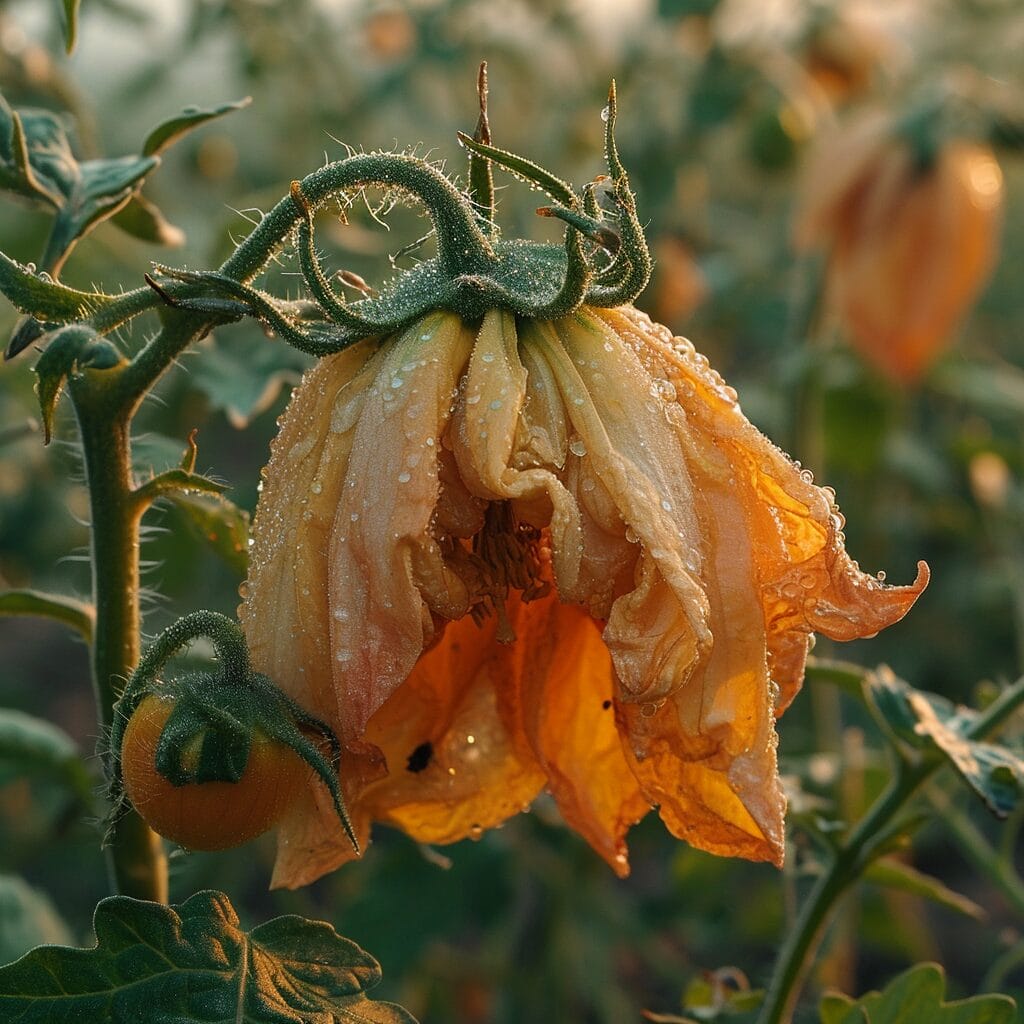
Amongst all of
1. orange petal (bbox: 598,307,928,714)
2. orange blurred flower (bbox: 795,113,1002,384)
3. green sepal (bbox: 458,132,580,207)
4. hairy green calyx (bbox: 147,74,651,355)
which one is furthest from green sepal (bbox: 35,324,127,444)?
orange blurred flower (bbox: 795,113,1002,384)

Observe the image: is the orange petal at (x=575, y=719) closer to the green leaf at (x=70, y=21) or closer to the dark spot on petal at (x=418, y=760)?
the dark spot on petal at (x=418, y=760)

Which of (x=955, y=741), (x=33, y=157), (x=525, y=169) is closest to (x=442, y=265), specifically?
(x=525, y=169)

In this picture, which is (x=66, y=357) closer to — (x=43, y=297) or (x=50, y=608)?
(x=43, y=297)

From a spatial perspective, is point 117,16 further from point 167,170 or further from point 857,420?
point 857,420

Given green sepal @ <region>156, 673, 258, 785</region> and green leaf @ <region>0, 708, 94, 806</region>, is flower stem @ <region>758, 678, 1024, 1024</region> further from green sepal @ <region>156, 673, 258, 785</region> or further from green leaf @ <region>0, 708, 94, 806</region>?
green leaf @ <region>0, 708, 94, 806</region>

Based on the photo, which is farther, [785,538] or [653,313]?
[653,313]

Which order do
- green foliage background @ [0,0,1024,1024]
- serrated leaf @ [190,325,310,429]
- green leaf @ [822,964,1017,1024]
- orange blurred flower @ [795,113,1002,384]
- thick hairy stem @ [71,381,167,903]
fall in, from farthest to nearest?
orange blurred flower @ [795,113,1002,384], green foliage background @ [0,0,1024,1024], serrated leaf @ [190,325,310,429], green leaf @ [822,964,1017,1024], thick hairy stem @ [71,381,167,903]

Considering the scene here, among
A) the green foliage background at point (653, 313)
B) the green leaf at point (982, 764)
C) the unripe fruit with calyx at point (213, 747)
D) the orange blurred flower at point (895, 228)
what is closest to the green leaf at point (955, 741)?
the green leaf at point (982, 764)
